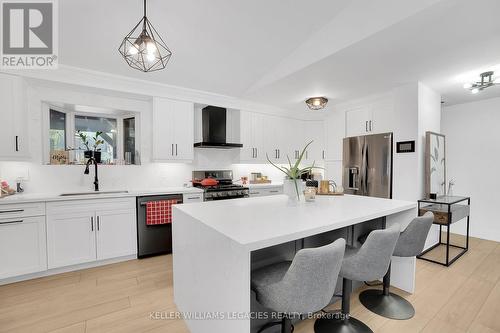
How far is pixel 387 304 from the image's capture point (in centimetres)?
206

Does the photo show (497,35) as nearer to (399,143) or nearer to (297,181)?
(399,143)

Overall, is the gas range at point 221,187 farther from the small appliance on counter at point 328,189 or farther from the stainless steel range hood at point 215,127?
the small appliance on counter at point 328,189

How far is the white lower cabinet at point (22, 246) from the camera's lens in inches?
95.0

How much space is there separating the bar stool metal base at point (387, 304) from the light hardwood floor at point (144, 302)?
0.20ft

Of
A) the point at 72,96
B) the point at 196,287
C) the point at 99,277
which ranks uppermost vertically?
the point at 72,96

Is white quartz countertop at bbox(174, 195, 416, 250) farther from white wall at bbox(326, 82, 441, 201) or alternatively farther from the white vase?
white wall at bbox(326, 82, 441, 201)

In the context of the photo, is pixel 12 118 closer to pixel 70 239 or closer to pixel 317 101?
pixel 70 239

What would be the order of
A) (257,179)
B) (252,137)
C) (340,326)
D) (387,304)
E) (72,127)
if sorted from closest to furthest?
1. (340,326)
2. (387,304)
3. (72,127)
4. (252,137)
5. (257,179)

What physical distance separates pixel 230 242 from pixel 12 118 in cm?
317

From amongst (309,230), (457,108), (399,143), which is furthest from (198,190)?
(457,108)

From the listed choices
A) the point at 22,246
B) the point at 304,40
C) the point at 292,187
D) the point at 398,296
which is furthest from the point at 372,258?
the point at 22,246

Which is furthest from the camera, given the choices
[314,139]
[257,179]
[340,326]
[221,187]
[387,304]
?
[314,139]

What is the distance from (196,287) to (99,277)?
1.81 m

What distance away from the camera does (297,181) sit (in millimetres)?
2141
